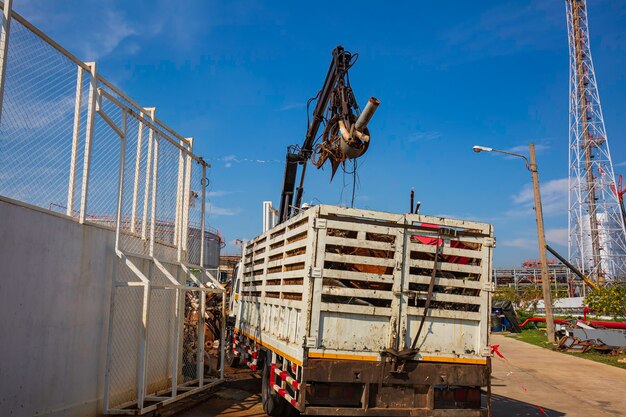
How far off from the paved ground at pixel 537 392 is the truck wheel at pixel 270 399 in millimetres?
410

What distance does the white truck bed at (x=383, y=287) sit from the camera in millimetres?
6352

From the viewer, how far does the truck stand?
6.27 m

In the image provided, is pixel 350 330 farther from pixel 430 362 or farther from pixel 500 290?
pixel 500 290

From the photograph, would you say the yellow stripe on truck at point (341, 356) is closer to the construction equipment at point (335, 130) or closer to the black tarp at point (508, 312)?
the construction equipment at point (335, 130)

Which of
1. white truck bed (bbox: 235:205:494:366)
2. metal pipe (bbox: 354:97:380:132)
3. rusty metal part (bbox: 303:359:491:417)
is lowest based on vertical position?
rusty metal part (bbox: 303:359:491:417)

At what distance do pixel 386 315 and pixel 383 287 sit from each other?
353mm

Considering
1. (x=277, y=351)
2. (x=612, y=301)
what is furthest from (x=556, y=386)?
(x=612, y=301)

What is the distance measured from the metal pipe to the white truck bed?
1.97 m

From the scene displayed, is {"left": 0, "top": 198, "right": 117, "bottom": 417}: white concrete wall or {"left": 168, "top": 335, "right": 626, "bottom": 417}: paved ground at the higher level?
{"left": 0, "top": 198, "right": 117, "bottom": 417}: white concrete wall

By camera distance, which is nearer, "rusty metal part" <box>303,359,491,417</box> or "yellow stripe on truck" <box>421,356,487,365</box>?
"rusty metal part" <box>303,359,491,417</box>

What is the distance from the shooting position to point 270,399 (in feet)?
27.0

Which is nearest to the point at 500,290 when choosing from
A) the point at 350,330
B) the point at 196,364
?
the point at 196,364

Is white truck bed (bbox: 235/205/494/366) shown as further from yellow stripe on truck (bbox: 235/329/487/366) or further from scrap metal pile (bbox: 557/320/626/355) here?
scrap metal pile (bbox: 557/320/626/355)

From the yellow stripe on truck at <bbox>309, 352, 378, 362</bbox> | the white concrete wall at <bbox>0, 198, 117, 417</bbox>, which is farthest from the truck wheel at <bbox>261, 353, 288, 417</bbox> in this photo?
the white concrete wall at <bbox>0, 198, 117, 417</bbox>
